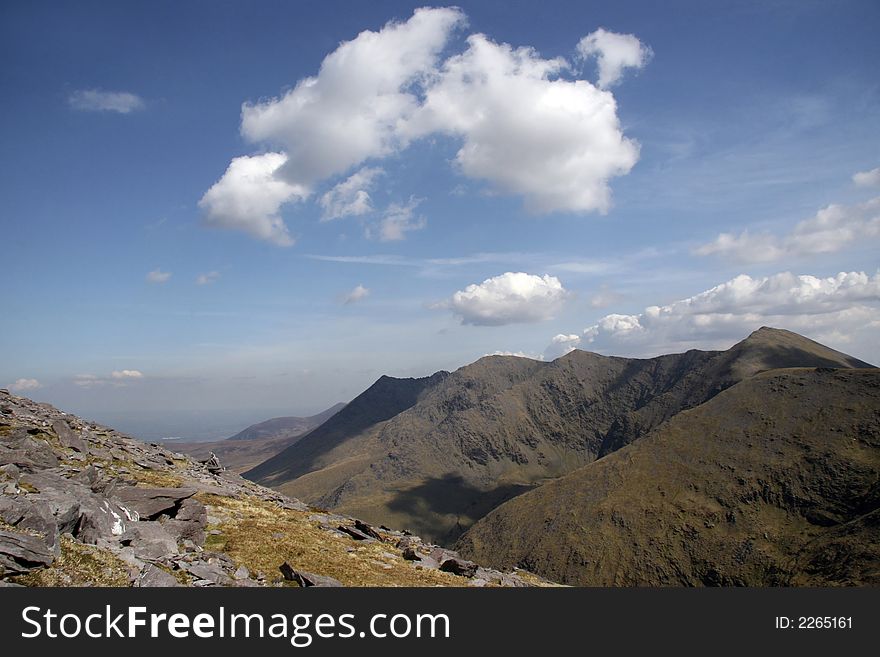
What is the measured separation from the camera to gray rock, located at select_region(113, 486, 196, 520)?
26531 millimetres

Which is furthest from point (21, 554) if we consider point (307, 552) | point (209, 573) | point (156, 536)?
point (307, 552)

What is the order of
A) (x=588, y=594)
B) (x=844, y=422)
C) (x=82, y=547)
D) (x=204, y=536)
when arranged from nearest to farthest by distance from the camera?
1. (x=82, y=547)
2. (x=588, y=594)
3. (x=204, y=536)
4. (x=844, y=422)

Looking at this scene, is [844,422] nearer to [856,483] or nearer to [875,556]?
[856,483]

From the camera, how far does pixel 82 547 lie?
18.8 meters

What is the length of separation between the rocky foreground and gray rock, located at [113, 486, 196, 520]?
6 cm

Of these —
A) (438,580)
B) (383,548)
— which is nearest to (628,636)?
(438,580)

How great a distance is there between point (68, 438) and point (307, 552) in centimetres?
3078

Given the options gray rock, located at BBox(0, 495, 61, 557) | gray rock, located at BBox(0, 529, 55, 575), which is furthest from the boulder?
gray rock, located at BBox(0, 529, 55, 575)

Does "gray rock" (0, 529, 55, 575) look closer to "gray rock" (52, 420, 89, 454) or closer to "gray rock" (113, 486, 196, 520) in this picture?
"gray rock" (113, 486, 196, 520)

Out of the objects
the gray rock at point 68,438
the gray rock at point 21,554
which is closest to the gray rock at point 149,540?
the gray rock at point 21,554

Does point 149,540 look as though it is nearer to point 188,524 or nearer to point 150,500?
point 188,524

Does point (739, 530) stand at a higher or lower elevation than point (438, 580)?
lower

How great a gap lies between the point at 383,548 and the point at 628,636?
63.8ft

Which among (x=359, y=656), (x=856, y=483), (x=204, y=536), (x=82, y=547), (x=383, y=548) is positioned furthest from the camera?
(x=856, y=483)
